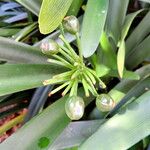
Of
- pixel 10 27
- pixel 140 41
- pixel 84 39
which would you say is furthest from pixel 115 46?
pixel 10 27

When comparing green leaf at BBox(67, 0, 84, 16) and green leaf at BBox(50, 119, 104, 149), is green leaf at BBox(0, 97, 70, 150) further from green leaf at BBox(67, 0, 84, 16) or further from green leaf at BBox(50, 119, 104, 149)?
green leaf at BBox(67, 0, 84, 16)

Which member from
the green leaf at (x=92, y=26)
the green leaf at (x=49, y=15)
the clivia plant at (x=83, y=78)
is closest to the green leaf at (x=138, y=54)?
the clivia plant at (x=83, y=78)

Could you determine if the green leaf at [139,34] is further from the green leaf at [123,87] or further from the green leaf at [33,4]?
the green leaf at [33,4]

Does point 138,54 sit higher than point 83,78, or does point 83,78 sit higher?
point 83,78

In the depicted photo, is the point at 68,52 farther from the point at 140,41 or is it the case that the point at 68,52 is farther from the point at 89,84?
the point at 140,41

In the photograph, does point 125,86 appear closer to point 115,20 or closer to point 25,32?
point 115,20

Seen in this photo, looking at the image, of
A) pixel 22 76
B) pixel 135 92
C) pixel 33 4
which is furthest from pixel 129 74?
pixel 33 4
